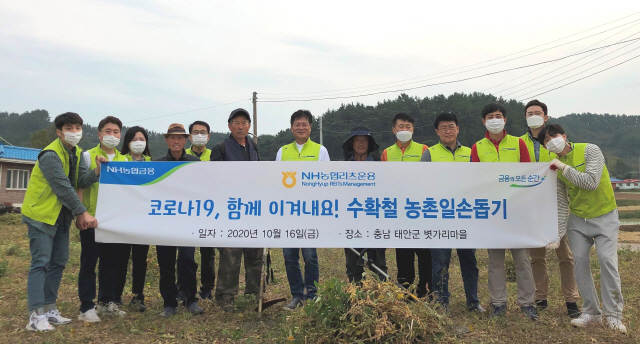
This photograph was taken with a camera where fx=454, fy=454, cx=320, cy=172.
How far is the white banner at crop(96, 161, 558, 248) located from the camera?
4844 mm

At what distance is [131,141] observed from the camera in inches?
214

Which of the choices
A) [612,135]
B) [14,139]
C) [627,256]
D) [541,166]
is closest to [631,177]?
[612,135]

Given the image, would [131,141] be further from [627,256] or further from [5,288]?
[627,256]

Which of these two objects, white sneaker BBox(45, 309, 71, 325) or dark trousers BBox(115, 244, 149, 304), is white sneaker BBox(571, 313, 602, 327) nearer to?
dark trousers BBox(115, 244, 149, 304)

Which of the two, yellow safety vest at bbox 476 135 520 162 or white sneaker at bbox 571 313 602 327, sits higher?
yellow safety vest at bbox 476 135 520 162

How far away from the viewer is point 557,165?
468 centimetres

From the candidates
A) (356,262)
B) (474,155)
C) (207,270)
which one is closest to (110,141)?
(207,270)

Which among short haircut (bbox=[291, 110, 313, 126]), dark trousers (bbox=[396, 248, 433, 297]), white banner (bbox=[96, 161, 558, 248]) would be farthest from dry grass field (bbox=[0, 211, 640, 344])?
short haircut (bbox=[291, 110, 313, 126])

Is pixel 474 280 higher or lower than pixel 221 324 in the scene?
higher

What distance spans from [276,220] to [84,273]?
7.11 feet

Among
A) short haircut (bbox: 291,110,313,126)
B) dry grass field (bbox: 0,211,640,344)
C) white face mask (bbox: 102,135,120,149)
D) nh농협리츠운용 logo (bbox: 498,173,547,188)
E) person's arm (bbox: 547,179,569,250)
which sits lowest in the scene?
dry grass field (bbox: 0,211,640,344)

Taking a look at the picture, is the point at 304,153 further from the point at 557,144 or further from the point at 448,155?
the point at 557,144

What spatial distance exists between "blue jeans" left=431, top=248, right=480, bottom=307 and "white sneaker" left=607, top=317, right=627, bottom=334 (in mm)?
1308

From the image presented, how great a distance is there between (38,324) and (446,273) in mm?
4269
